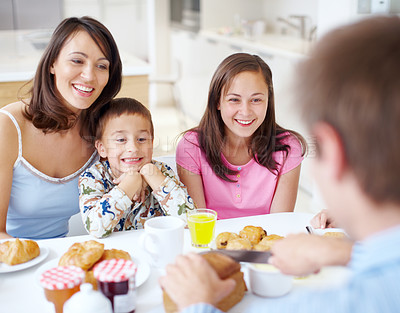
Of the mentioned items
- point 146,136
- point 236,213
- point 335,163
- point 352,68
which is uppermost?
point 352,68

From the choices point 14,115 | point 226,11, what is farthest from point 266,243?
point 226,11

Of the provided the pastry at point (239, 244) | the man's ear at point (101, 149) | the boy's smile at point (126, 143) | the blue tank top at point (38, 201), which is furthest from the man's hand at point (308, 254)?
the blue tank top at point (38, 201)

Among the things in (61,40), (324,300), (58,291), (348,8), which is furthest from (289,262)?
(348,8)

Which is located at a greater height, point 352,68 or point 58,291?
point 352,68

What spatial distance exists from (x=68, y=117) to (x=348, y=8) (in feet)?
6.44

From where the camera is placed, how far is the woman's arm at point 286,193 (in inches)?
65.0

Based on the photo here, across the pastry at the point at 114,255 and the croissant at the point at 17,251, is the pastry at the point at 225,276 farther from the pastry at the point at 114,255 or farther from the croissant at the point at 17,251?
the croissant at the point at 17,251

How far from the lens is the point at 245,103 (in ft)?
5.25

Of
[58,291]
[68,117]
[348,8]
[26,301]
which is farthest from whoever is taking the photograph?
[348,8]

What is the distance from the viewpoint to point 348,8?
108 inches

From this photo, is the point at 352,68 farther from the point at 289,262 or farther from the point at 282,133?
the point at 282,133

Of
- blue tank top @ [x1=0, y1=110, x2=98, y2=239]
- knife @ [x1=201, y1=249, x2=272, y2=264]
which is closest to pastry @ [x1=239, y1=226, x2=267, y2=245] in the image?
knife @ [x1=201, y1=249, x2=272, y2=264]

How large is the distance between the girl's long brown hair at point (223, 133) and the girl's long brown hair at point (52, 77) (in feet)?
1.25

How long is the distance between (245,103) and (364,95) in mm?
1080
